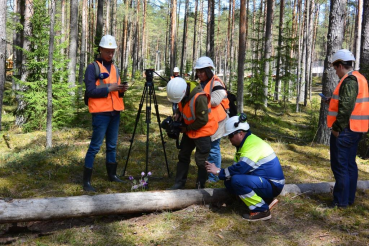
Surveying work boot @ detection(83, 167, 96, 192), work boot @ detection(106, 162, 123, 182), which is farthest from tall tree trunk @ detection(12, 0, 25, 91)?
work boot @ detection(83, 167, 96, 192)

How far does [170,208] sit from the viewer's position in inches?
183

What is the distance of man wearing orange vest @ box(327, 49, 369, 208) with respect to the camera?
15.0 ft

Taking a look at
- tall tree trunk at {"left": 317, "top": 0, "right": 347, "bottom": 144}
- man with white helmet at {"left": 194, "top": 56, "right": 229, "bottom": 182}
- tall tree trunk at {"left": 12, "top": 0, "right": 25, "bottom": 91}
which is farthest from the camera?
tall tree trunk at {"left": 12, "top": 0, "right": 25, "bottom": 91}

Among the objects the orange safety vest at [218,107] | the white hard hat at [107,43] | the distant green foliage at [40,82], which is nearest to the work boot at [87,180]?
the white hard hat at [107,43]

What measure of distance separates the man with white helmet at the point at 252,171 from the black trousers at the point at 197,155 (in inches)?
28.5

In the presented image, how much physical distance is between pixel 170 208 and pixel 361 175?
16.2 ft

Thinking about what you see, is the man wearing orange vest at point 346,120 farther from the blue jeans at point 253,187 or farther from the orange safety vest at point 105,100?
the orange safety vest at point 105,100

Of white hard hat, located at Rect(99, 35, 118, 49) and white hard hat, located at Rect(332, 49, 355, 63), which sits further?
white hard hat, located at Rect(99, 35, 118, 49)

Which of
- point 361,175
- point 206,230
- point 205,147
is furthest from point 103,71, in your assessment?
point 361,175

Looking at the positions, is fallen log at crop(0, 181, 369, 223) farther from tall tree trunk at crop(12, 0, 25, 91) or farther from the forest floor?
tall tree trunk at crop(12, 0, 25, 91)

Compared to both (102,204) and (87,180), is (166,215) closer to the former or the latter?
(102,204)

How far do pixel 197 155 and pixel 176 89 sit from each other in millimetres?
1169

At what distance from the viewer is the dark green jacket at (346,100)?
4551 mm

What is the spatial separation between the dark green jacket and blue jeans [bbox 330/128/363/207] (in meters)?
0.17
